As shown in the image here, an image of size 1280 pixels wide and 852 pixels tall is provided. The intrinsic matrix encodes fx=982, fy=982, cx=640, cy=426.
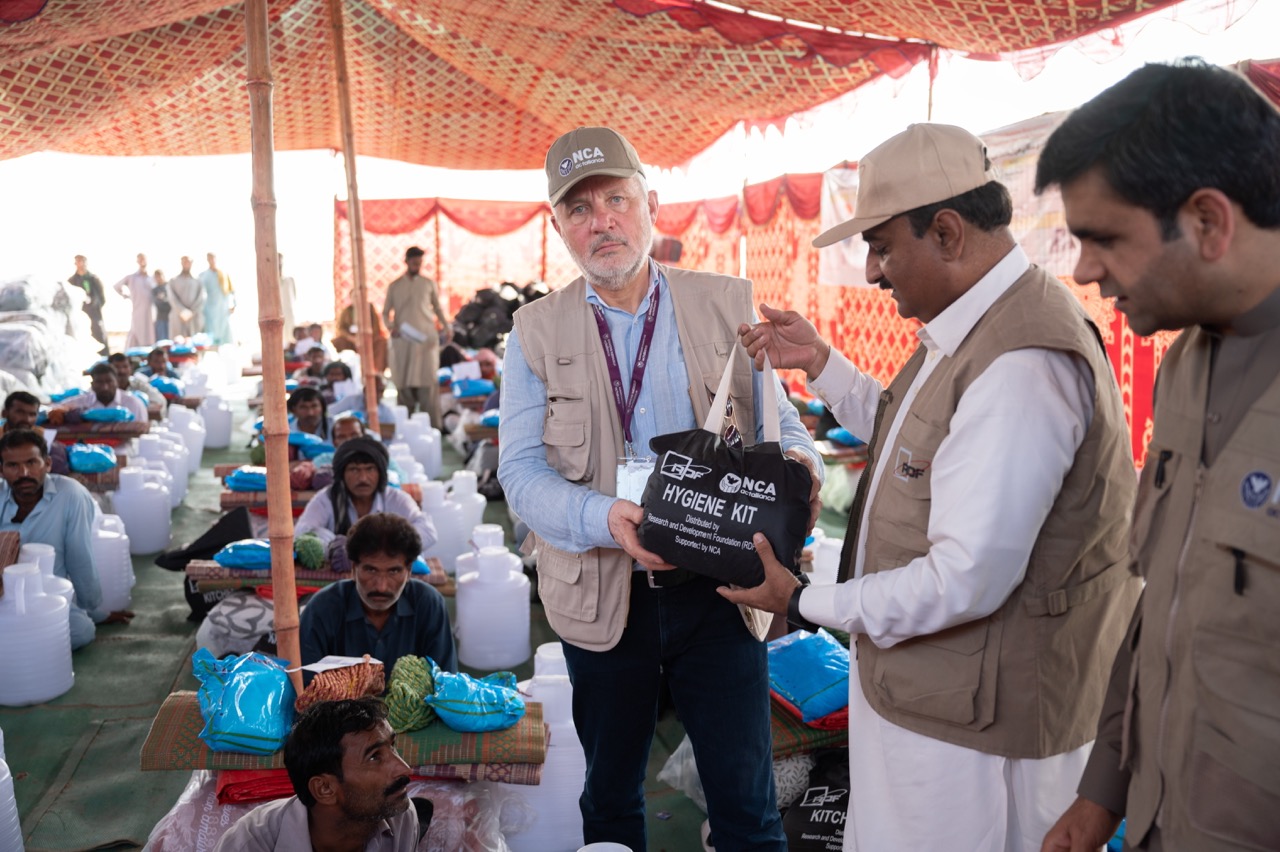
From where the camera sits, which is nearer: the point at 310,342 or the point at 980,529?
the point at 980,529

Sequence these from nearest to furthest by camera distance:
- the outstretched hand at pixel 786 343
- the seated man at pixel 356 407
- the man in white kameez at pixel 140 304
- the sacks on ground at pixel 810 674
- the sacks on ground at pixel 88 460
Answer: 1. the outstretched hand at pixel 786 343
2. the sacks on ground at pixel 810 674
3. the sacks on ground at pixel 88 460
4. the seated man at pixel 356 407
5. the man in white kameez at pixel 140 304

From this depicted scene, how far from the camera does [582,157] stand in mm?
2016

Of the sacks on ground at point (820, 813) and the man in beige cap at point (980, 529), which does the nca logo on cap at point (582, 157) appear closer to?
the man in beige cap at point (980, 529)

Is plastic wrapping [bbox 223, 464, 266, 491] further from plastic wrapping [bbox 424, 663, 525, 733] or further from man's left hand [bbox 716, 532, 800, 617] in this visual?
man's left hand [bbox 716, 532, 800, 617]

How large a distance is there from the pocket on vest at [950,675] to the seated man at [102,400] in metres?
6.83

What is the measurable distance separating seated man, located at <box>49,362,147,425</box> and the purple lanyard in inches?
238

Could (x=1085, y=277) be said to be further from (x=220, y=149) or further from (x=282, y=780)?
(x=220, y=149)

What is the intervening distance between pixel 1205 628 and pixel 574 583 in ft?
4.09

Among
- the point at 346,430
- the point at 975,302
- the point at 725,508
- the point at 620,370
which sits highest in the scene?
the point at 975,302

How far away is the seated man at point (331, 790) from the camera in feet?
7.38

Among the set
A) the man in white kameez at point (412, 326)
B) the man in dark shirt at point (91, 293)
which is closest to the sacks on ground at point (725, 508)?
the man in white kameez at point (412, 326)

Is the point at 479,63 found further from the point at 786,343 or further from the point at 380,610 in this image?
the point at 786,343

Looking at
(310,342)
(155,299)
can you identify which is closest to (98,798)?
(310,342)

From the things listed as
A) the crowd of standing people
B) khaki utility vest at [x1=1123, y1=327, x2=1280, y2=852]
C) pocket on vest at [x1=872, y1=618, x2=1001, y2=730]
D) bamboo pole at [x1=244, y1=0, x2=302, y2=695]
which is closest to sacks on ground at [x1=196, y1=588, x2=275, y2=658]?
bamboo pole at [x1=244, y1=0, x2=302, y2=695]
